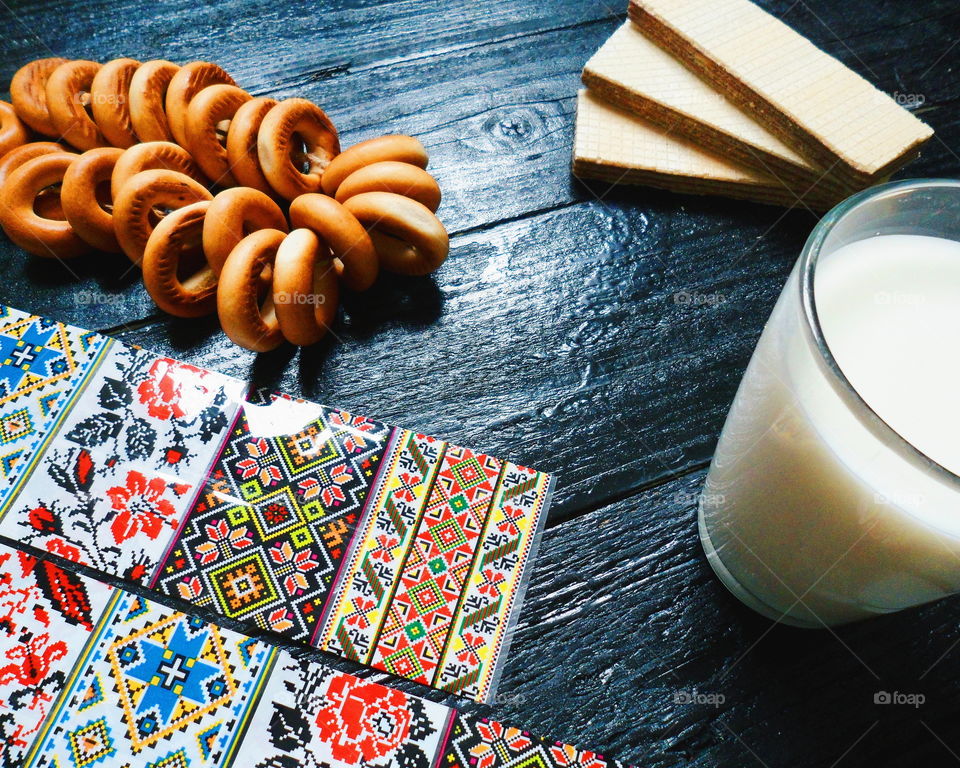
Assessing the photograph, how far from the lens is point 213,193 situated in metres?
0.72

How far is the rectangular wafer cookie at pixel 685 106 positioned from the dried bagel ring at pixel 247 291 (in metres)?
0.33

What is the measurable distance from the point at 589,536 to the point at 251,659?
249mm

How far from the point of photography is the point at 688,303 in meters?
0.71

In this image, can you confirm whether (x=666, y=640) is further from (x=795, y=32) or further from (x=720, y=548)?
(x=795, y=32)

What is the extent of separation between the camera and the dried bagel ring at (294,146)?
67 cm

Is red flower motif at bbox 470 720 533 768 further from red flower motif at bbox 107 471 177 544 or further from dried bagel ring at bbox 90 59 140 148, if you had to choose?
dried bagel ring at bbox 90 59 140 148

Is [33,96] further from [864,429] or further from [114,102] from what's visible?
[864,429]

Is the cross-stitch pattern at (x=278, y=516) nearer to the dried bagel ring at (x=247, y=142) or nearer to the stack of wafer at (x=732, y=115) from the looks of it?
the dried bagel ring at (x=247, y=142)

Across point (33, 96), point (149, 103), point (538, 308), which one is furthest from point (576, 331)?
point (33, 96)

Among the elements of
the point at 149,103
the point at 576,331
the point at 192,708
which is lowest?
the point at 192,708

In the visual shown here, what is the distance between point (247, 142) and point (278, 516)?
0.97 feet

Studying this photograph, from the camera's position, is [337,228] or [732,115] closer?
[337,228]

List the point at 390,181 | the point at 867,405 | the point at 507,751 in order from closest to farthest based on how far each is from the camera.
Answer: the point at 867,405, the point at 507,751, the point at 390,181

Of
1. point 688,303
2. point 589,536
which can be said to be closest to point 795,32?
point 688,303
